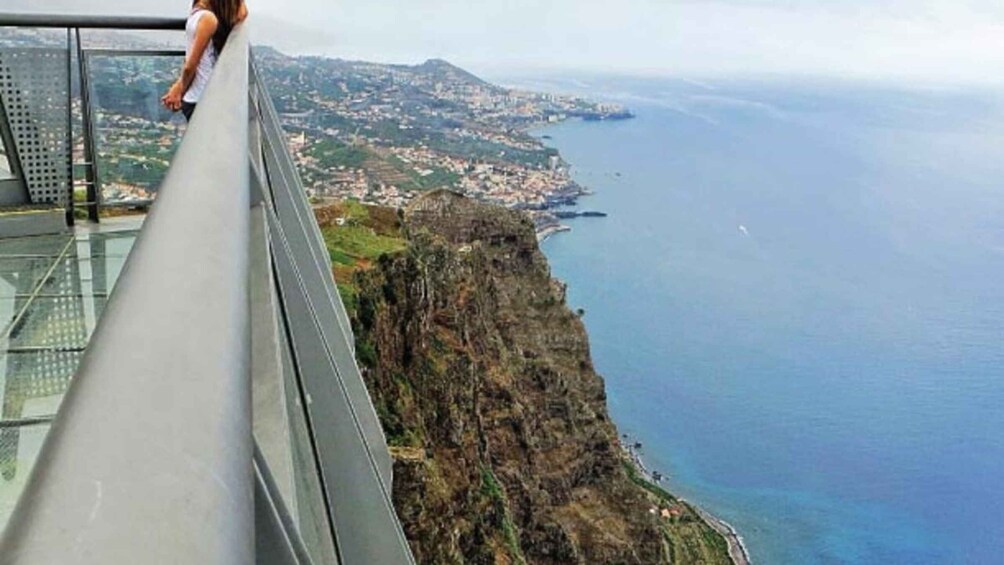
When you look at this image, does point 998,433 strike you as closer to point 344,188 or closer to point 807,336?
point 807,336

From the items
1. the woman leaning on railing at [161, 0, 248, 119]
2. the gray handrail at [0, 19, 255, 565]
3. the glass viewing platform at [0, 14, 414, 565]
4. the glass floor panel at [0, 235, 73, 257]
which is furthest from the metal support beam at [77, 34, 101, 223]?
the gray handrail at [0, 19, 255, 565]

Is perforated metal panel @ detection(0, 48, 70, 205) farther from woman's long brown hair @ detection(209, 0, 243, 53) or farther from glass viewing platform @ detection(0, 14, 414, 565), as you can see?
woman's long brown hair @ detection(209, 0, 243, 53)

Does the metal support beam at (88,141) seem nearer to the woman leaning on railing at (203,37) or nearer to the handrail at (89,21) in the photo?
the handrail at (89,21)

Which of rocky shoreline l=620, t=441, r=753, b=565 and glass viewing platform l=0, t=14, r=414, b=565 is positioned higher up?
glass viewing platform l=0, t=14, r=414, b=565

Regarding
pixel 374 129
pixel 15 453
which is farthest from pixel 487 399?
pixel 374 129

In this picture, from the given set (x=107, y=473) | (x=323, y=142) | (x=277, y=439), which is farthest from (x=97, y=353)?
(x=323, y=142)

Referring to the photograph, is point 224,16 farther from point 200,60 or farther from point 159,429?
→ point 159,429
